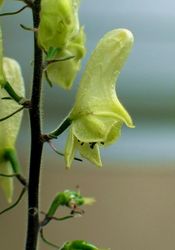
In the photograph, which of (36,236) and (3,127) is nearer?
(36,236)

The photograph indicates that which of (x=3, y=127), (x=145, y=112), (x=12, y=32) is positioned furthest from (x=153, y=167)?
(x=3, y=127)

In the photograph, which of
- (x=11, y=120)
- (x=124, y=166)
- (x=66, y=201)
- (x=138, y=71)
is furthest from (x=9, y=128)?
(x=124, y=166)

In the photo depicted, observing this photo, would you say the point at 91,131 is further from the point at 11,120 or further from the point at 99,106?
the point at 11,120

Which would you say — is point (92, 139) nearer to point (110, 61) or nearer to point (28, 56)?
point (110, 61)

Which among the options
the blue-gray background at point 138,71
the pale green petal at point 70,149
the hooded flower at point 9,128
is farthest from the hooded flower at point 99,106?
the blue-gray background at point 138,71

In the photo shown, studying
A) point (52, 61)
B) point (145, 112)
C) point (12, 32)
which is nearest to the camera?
point (52, 61)

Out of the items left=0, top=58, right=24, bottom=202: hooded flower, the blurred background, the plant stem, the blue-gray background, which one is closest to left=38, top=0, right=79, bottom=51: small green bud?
the plant stem
